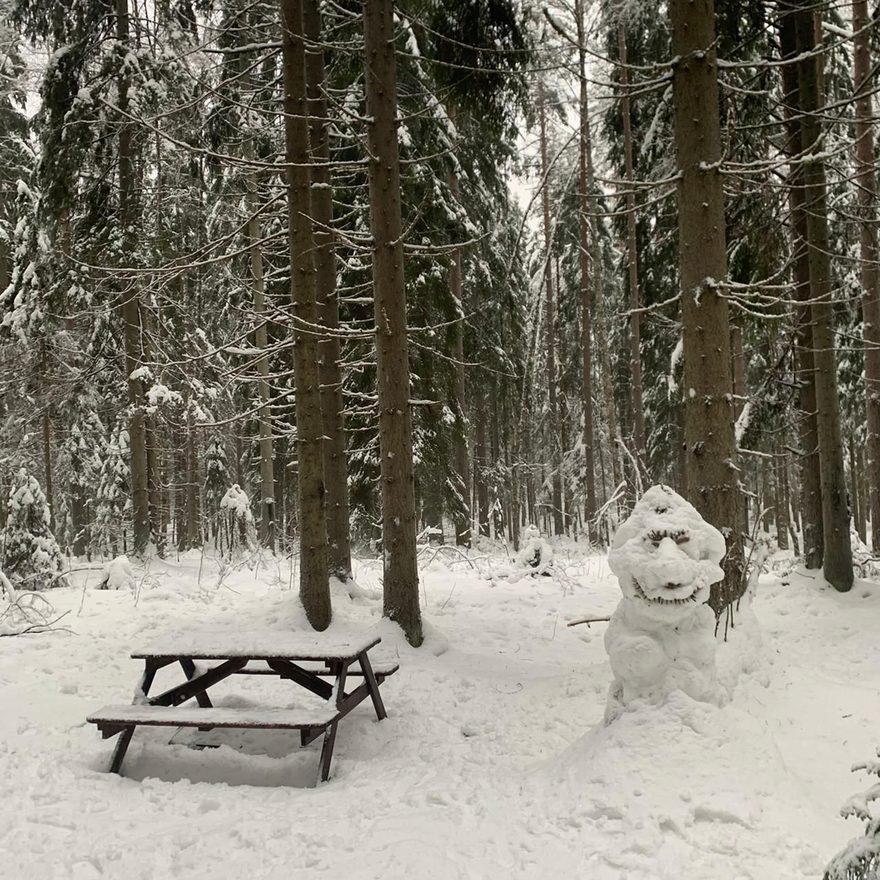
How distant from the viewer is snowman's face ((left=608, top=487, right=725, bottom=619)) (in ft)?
14.2

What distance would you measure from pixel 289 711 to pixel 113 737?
146cm

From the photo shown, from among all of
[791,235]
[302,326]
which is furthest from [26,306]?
[791,235]

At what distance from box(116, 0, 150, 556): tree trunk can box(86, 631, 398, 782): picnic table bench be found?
7.77 meters

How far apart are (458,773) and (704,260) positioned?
4295 millimetres

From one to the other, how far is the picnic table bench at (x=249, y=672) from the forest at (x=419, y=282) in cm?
89

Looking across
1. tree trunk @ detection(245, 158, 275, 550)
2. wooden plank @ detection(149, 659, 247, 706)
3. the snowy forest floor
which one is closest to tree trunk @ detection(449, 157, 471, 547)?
tree trunk @ detection(245, 158, 275, 550)

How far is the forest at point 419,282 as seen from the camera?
5746 millimetres

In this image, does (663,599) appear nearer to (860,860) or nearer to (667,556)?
(667,556)

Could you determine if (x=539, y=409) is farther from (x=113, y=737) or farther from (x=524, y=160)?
(x=113, y=737)

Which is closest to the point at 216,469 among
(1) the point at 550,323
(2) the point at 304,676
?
(1) the point at 550,323

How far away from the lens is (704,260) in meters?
5.63

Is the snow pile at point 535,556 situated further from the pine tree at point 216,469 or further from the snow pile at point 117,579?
the pine tree at point 216,469

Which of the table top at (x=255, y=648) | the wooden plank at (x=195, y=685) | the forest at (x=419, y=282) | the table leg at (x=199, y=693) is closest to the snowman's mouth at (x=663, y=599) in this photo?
the forest at (x=419, y=282)

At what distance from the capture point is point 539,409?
3156cm
